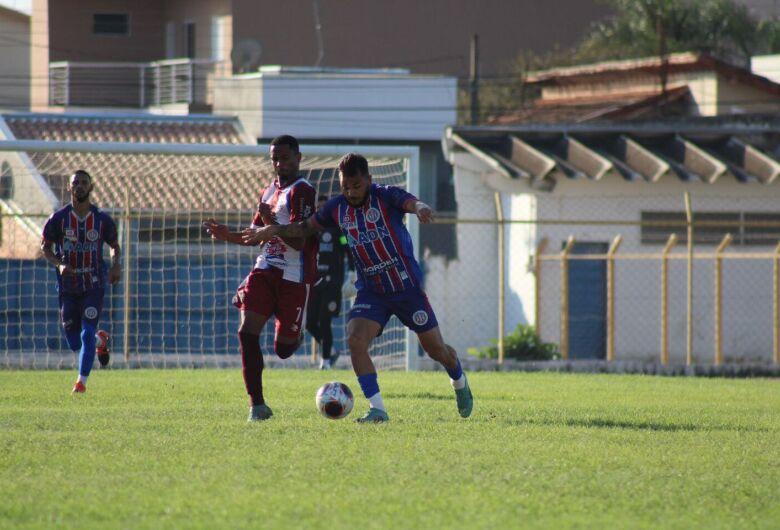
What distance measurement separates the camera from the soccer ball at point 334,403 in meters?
9.20

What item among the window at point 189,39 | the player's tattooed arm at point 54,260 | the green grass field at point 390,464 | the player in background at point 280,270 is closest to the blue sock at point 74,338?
the player's tattooed arm at point 54,260

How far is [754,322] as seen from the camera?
84.3 feet

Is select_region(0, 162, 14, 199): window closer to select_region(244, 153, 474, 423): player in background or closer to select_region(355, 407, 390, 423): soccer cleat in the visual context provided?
select_region(244, 153, 474, 423): player in background

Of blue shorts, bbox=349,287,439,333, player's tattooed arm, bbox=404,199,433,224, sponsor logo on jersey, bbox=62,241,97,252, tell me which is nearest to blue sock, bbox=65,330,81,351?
sponsor logo on jersey, bbox=62,241,97,252

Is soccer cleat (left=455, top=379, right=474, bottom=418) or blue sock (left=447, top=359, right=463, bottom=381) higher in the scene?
blue sock (left=447, top=359, right=463, bottom=381)

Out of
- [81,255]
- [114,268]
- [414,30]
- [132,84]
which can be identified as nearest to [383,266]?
[114,268]

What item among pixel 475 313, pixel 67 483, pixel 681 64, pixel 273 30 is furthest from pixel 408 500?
pixel 273 30

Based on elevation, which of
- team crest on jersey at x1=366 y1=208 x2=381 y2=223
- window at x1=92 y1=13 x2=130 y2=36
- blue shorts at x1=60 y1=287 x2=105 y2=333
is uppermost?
window at x1=92 y1=13 x2=130 y2=36

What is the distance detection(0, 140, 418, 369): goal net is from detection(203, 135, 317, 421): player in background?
691cm

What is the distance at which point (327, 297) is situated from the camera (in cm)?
1730

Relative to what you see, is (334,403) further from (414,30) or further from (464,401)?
(414,30)

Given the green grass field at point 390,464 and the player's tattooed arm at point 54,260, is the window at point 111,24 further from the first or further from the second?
the green grass field at point 390,464

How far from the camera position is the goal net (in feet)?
60.8

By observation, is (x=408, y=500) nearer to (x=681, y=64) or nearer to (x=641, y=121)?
(x=641, y=121)
